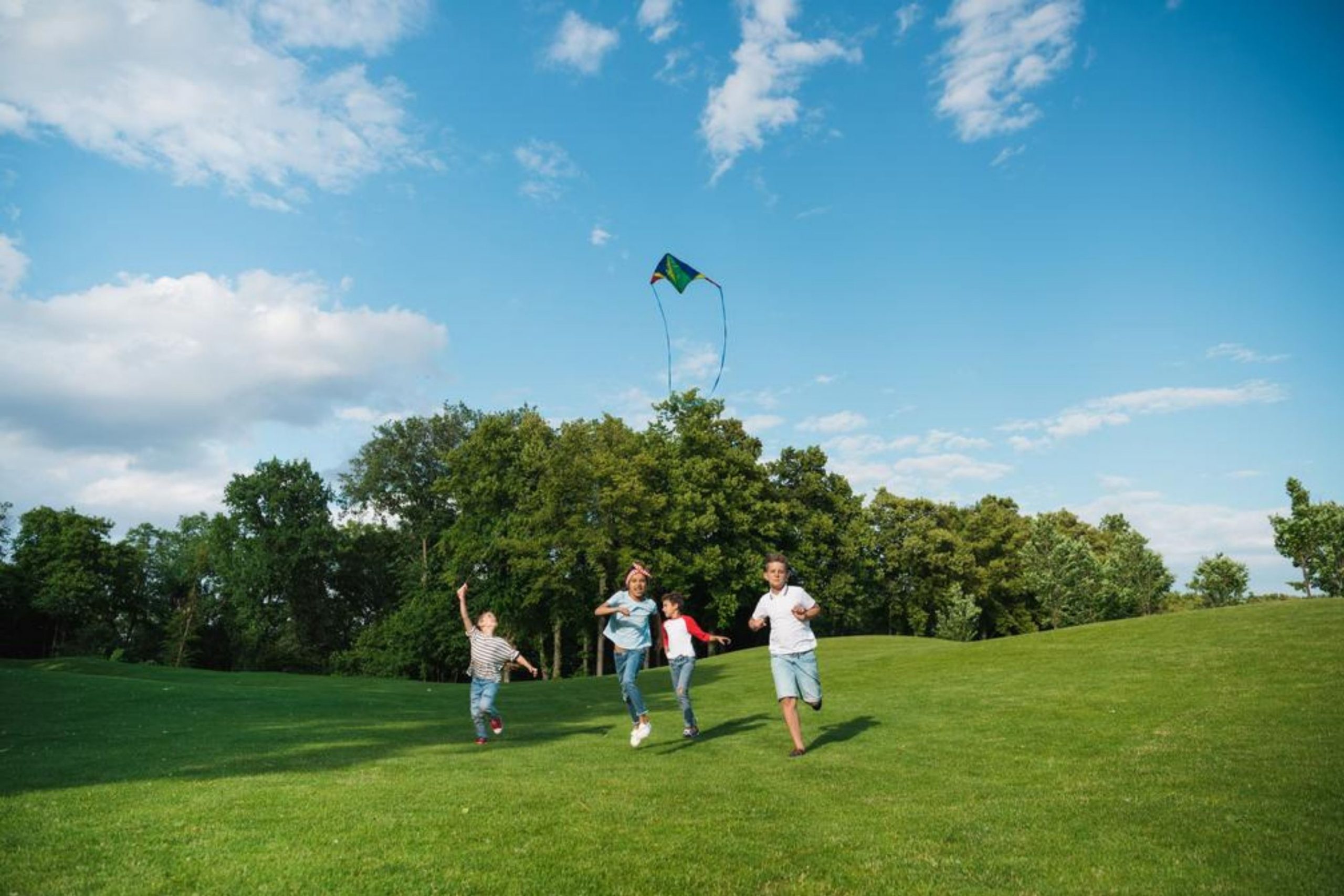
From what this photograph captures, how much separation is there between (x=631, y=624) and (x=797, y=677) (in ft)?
10.2

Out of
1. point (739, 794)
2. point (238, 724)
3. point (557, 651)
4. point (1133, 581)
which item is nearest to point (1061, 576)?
point (1133, 581)

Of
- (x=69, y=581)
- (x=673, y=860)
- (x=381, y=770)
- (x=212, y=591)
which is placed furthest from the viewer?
(x=212, y=591)

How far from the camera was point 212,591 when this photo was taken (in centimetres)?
7994

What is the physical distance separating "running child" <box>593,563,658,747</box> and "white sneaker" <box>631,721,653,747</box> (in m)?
0.13

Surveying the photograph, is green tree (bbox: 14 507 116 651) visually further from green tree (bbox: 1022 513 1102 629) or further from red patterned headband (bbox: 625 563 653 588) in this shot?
green tree (bbox: 1022 513 1102 629)

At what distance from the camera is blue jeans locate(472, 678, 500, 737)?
14.9 meters

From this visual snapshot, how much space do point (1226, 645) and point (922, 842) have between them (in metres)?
18.8

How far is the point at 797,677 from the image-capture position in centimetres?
1263

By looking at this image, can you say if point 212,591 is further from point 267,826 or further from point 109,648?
point 267,826

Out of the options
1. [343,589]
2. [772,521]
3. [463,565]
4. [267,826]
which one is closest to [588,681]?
[463,565]

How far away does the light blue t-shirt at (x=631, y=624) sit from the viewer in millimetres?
14094

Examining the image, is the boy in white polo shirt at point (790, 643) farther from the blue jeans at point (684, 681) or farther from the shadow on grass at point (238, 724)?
the shadow on grass at point (238, 724)

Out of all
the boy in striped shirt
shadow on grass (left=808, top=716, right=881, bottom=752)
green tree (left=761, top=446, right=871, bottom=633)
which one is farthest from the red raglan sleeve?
green tree (left=761, top=446, right=871, bottom=633)

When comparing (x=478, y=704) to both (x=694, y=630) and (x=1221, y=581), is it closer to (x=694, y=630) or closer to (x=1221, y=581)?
(x=694, y=630)
